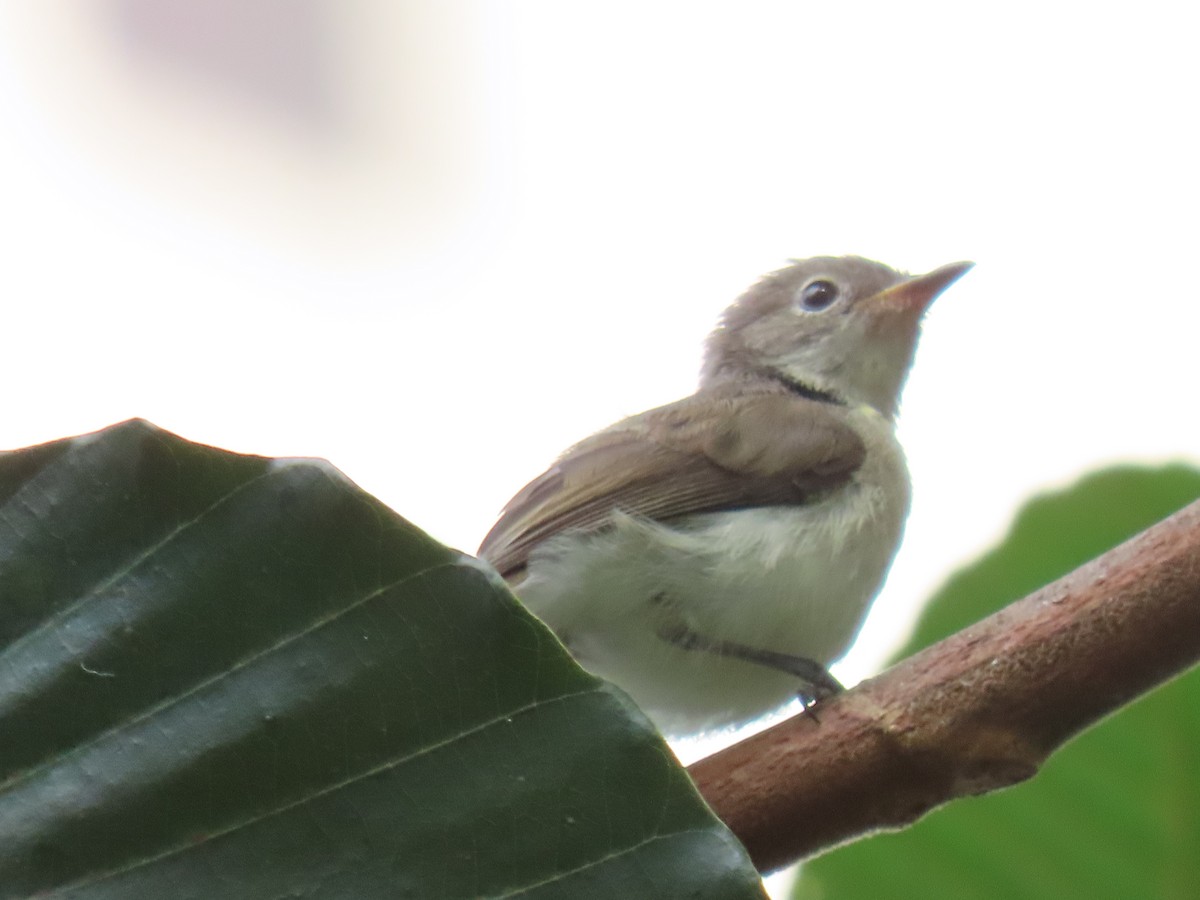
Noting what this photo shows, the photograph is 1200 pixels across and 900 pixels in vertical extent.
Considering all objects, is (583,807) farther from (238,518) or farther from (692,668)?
(692,668)

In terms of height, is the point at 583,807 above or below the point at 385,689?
below

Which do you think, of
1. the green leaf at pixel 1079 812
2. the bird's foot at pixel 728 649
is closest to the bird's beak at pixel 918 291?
the bird's foot at pixel 728 649

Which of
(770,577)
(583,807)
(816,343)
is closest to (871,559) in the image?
(770,577)

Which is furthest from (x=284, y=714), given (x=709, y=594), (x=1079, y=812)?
(x=709, y=594)

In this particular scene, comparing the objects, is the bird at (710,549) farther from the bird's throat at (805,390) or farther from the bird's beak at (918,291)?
the bird's beak at (918,291)

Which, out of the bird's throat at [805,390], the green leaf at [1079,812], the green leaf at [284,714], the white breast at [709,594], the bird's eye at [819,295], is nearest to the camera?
the green leaf at [284,714]

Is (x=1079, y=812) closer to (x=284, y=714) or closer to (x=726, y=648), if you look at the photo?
(x=726, y=648)

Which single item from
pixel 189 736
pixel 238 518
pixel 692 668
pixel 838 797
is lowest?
pixel 692 668
